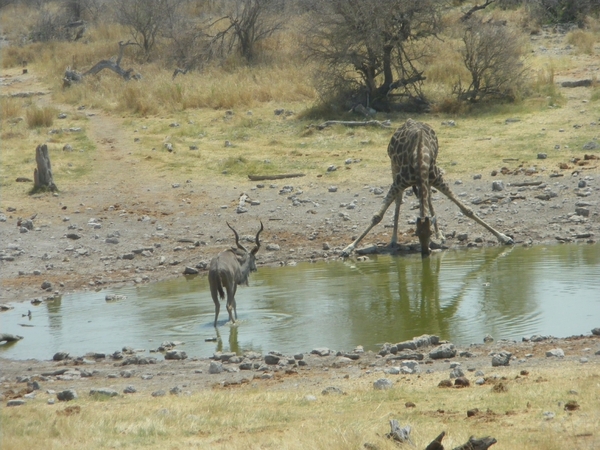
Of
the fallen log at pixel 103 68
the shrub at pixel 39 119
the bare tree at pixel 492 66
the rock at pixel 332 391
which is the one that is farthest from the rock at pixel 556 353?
the fallen log at pixel 103 68

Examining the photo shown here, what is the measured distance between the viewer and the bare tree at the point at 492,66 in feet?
85.5

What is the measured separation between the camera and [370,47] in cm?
2645

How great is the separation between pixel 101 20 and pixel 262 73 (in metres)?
19.3

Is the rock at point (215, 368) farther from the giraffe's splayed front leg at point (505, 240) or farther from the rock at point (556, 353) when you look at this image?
the giraffe's splayed front leg at point (505, 240)

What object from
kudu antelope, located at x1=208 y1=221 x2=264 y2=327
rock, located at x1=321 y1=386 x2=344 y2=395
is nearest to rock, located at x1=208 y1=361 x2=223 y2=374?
rock, located at x1=321 y1=386 x2=344 y2=395

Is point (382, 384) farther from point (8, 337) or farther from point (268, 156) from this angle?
point (268, 156)

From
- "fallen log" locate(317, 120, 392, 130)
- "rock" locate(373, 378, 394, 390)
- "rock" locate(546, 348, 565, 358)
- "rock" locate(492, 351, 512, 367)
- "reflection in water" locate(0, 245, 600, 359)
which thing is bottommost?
"reflection in water" locate(0, 245, 600, 359)

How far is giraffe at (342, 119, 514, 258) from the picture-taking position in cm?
1572

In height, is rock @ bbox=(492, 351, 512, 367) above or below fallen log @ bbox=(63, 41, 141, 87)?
below

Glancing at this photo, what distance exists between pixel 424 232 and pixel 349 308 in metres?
3.00

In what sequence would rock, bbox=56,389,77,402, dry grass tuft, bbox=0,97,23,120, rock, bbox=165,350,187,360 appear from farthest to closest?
dry grass tuft, bbox=0,97,23,120 → rock, bbox=165,350,187,360 → rock, bbox=56,389,77,402

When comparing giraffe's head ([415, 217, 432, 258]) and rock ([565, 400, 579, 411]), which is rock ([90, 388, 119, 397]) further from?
giraffe's head ([415, 217, 432, 258])

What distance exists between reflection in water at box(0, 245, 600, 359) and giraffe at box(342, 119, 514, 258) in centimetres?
58

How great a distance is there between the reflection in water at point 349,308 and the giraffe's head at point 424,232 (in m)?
0.20
